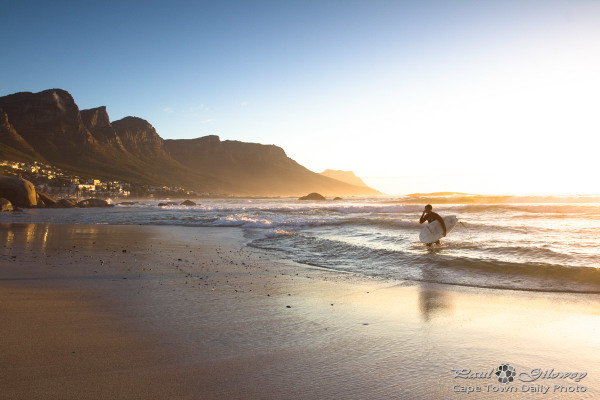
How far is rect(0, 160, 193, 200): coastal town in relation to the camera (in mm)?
82750

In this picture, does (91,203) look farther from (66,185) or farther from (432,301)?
(66,185)

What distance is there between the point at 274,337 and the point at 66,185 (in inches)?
4048

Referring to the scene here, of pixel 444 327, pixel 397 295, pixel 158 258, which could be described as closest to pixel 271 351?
pixel 444 327

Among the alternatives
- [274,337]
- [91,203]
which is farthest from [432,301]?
[91,203]

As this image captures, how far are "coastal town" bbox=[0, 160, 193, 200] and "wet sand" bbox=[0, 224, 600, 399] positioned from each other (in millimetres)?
82363

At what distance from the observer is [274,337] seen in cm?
468

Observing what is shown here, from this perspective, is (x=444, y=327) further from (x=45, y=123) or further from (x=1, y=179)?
(x=45, y=123)

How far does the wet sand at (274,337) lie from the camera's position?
11.1ft

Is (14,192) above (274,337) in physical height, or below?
above

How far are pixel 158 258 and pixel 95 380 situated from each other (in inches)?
325

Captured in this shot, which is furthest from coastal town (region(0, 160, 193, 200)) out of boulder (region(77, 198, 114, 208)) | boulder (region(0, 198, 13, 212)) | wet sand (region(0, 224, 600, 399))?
wet sand (region(0, 224, 600, 399))

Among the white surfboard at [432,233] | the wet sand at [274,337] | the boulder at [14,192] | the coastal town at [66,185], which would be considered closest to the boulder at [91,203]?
the boulder at [14,192]

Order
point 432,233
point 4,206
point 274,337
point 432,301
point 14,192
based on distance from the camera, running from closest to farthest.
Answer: point 274,337, point 432,301, point 432,233, point 4,206, point 14,192

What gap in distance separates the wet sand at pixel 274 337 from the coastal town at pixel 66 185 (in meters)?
82.4
